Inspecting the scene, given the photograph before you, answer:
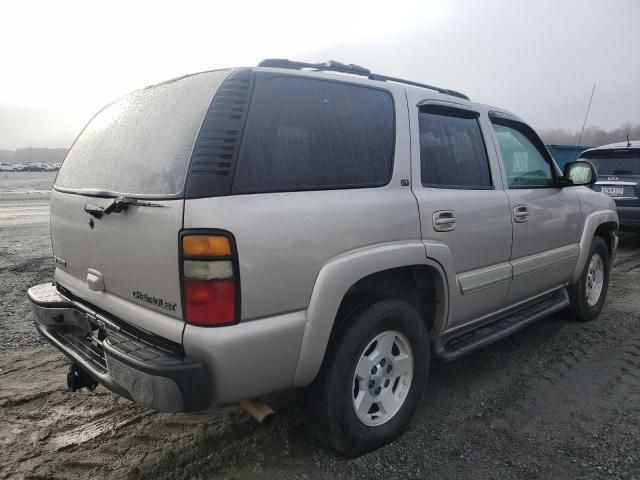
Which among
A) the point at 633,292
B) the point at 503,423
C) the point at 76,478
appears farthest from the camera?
the point at 633,292

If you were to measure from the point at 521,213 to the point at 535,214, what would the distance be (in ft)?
0.79

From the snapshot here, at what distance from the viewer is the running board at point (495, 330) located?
9.77ft

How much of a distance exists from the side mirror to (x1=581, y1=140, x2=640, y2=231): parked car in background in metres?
4.81

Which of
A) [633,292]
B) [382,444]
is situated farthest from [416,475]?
A: [633,292]

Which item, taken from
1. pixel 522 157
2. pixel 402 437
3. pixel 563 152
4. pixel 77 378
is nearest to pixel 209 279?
pixel 77 378

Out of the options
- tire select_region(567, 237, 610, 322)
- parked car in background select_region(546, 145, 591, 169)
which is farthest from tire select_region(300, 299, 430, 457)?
parked car in background select_region(546, 145, 591, 169)

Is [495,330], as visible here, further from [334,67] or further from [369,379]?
[334,67]

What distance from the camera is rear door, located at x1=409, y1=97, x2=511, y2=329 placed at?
274cm

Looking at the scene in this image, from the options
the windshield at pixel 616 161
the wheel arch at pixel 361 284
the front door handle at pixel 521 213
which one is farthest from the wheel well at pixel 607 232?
the windshield at pixel 616 161

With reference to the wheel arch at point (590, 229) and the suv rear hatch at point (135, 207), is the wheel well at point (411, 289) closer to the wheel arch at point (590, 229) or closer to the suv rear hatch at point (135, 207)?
the suv rear hatch at point (135, 207)

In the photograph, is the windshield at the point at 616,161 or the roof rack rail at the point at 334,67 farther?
the windshield at the point at 616,161

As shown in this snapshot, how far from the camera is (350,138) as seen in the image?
2.46m

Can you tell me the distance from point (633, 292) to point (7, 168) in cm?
7143

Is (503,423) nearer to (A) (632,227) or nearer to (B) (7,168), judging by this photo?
(A) (632,227)
